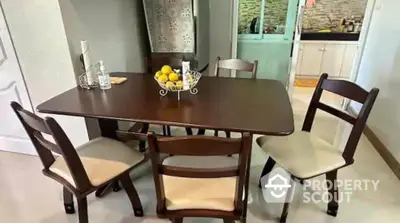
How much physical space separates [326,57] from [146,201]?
405cm

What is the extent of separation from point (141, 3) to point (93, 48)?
1.01 metres

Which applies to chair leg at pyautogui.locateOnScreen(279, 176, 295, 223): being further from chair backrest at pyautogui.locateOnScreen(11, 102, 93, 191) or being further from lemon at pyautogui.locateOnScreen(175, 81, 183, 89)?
chair backrest at pyautogui.locateOnScreen(11, 102, 93, 191)

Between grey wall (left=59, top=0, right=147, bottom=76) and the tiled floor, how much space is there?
1.03 m

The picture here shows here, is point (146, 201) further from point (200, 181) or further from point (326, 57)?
point (326, 57)

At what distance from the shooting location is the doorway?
222 cm

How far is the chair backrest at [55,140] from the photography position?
1.25 m

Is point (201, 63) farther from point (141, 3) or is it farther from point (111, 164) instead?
point (111, 164)

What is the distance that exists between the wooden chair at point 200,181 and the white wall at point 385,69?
1.82m

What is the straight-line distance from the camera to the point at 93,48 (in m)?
2.39

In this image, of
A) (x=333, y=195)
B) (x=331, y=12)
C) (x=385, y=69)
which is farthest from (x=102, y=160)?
(x=331, y=12)

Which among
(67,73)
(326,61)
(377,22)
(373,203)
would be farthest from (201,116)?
(326,61)

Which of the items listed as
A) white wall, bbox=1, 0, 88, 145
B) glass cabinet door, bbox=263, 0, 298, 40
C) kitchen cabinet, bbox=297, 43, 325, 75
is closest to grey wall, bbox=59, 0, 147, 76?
white wall, bbox=1, 0, 88, 145

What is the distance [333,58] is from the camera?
470 cm

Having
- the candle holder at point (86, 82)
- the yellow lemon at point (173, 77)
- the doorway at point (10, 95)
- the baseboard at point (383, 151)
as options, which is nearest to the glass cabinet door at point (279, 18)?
the baseboard at point (383, 151)
